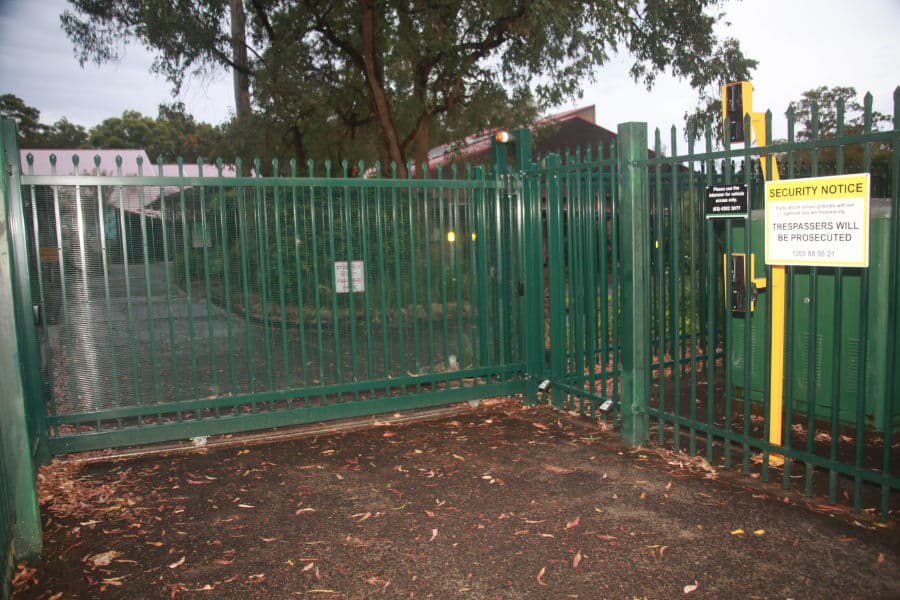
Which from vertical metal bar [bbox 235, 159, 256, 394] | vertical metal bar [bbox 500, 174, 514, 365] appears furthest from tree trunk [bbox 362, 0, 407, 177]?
vertical metal bar [bbox 235, 159, 256, 394]

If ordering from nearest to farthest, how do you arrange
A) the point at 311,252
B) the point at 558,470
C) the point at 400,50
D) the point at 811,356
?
the point at 811,356 < the point at 558,470 < the point at 311,252 < the point at 400,50

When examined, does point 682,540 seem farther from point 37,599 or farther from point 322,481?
point 37,599

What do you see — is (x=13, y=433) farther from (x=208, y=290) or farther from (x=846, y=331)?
(x=846, y=331)

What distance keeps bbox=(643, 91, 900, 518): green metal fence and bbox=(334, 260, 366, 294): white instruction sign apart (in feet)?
9.03

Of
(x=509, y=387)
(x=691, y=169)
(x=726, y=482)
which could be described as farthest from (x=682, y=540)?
(x=509, y=387)

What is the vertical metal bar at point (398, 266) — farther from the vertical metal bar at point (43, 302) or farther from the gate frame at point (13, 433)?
the gate frame at point (13, 433)

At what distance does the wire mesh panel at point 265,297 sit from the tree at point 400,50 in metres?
6.19

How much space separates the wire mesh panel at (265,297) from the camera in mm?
5535

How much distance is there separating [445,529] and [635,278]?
2.59 metres

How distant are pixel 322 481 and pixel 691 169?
142 inches

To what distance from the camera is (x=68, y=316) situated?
18.0ft

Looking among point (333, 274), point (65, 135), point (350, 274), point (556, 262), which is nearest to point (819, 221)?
point (556, 262)

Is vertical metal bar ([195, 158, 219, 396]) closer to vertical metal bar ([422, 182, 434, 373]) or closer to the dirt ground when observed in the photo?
the dirt ground

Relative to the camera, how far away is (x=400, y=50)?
484 inches
